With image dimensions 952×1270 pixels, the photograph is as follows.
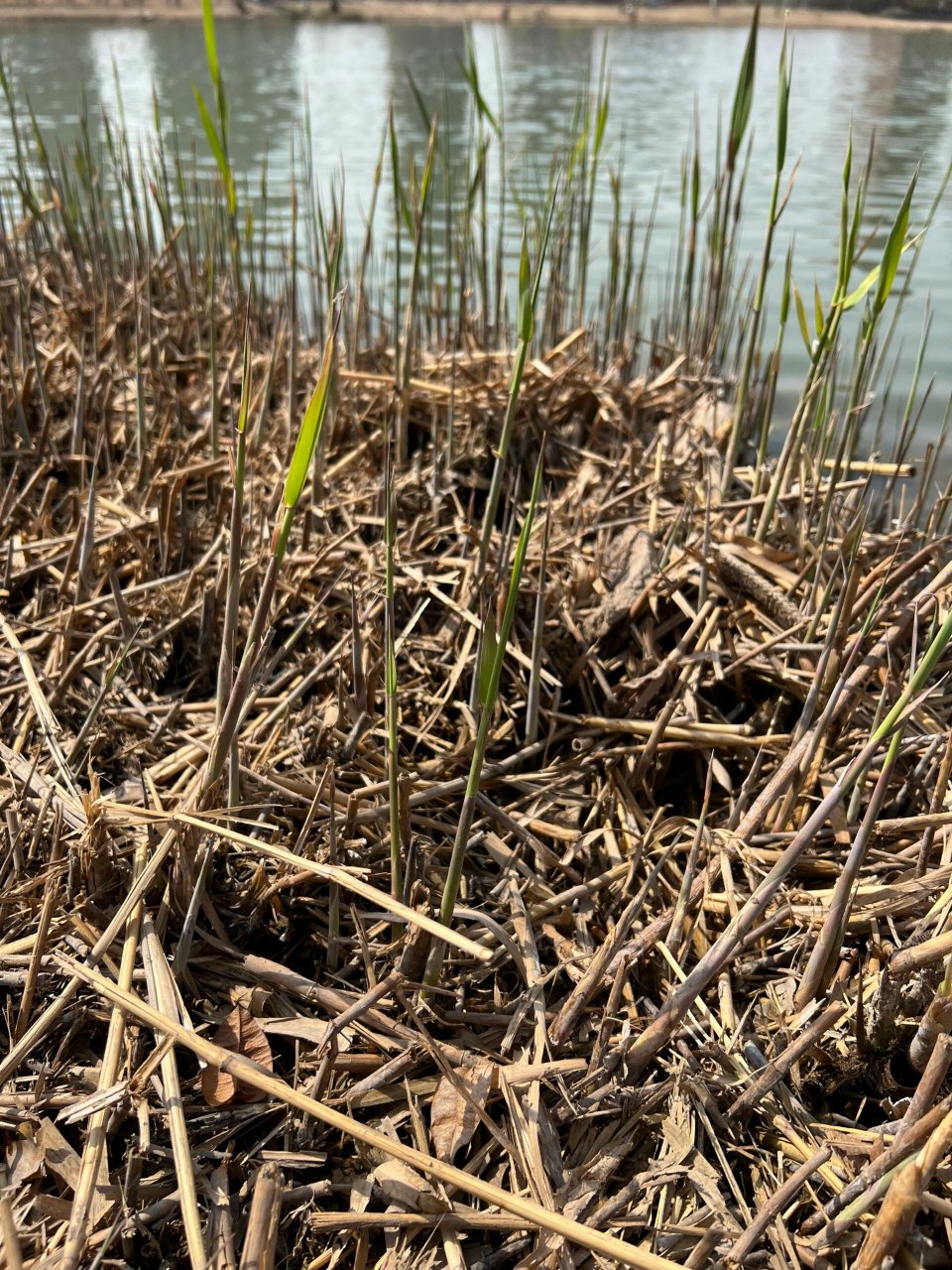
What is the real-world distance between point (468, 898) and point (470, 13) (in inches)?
1490

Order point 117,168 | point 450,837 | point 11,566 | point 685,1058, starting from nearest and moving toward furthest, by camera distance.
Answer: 1. point 685,1058
2. point 450,837
3. point 11,566
4. point 117,168

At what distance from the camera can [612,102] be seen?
513 inches

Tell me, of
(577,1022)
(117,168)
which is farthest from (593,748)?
(117,168)

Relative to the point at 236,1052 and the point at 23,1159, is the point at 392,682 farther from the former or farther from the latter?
the point at 23,1159

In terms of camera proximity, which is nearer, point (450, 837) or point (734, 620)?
point (450, 837)

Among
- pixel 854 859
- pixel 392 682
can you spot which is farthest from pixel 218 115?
pixel 854 859

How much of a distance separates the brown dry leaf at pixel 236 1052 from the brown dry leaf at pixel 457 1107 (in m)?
0.19

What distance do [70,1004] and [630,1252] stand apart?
0.66 meters

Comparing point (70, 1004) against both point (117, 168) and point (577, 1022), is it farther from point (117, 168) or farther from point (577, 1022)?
point (117, 168)

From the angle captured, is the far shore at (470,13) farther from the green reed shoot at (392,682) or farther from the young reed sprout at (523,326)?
the green reed shoot at (392,682)

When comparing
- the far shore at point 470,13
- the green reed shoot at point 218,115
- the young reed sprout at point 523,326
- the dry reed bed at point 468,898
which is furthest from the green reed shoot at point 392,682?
the far shore at point 470,13

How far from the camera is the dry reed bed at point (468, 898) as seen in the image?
0.91 m

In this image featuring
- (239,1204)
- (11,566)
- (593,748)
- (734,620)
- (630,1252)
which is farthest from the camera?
(11,566)

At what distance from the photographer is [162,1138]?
3.16ft
